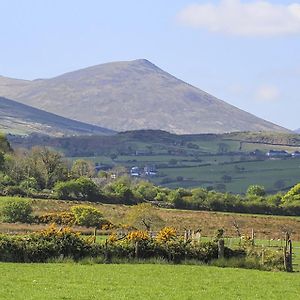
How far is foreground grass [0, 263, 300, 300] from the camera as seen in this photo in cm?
2969

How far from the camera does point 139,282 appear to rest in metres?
34.4

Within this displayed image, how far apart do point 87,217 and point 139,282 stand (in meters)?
50.1

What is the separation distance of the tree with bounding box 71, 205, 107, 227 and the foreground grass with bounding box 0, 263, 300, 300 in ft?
132

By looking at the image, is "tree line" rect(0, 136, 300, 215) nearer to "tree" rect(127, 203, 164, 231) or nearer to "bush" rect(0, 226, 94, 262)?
"tree" rect(127, 203, 164, 231)

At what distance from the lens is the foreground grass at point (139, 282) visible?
29688 millimetres

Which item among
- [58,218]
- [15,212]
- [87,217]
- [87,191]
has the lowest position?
[58,218]

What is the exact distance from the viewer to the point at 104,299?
28000 mm

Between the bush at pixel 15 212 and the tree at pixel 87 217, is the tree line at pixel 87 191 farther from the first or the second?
the tree at pixel 87 217

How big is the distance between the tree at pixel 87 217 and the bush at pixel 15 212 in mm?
5168

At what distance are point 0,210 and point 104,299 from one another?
183 ft

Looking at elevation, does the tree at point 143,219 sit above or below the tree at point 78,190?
below

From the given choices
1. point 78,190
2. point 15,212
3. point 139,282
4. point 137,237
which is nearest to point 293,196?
point 78,190

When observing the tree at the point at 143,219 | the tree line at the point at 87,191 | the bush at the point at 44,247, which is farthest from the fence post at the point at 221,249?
the tree line at the point at 87,191

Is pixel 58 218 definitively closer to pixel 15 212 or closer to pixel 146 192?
pixel 15 212
